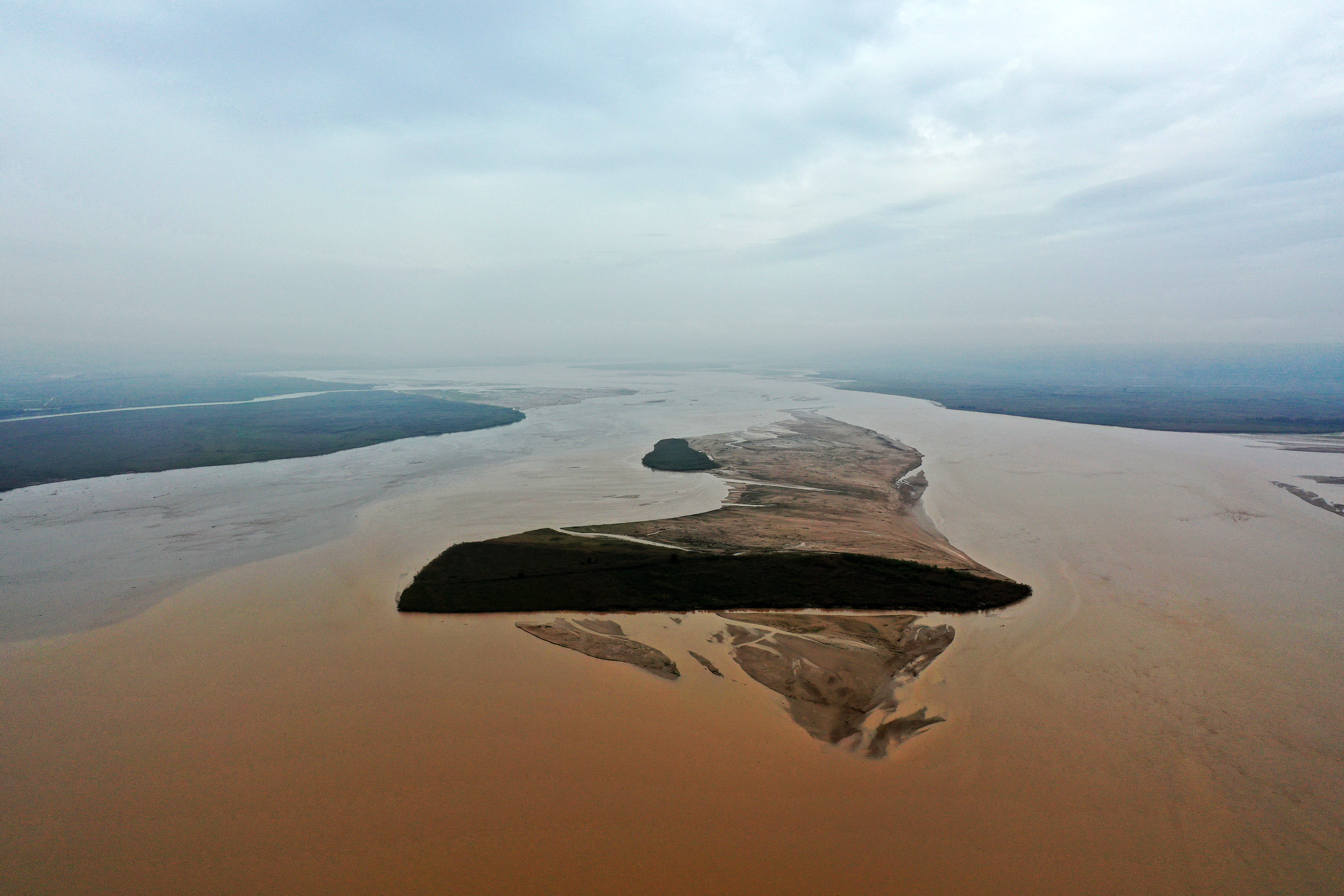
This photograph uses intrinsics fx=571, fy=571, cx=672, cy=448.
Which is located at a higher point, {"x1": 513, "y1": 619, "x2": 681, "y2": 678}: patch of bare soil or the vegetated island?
the vegetated island

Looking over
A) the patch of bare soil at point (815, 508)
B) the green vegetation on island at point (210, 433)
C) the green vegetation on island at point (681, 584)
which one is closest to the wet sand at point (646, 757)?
the green vegetation on island at point (681, 584)

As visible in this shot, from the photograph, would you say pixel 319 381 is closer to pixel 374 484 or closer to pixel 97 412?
pixel 97 412

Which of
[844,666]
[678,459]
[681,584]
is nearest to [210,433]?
[678,459]

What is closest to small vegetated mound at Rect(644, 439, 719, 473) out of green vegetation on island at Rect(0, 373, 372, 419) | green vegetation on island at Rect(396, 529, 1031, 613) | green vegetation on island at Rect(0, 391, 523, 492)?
green vegetation on island at Rect(396, 529, 1031, 613)

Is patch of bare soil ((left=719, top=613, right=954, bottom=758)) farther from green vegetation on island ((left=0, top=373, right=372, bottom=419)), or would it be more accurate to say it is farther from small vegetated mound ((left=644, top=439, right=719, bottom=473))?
green vegetation on island ((left=0, top=373, right=372, bottom=419))

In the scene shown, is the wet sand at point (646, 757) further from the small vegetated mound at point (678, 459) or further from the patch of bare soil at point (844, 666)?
the small vegetated mound at point (678, 459)

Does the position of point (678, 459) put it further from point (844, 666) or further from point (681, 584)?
point (844, 666)

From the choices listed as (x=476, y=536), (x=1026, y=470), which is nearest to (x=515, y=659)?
(x=476, y=536)
